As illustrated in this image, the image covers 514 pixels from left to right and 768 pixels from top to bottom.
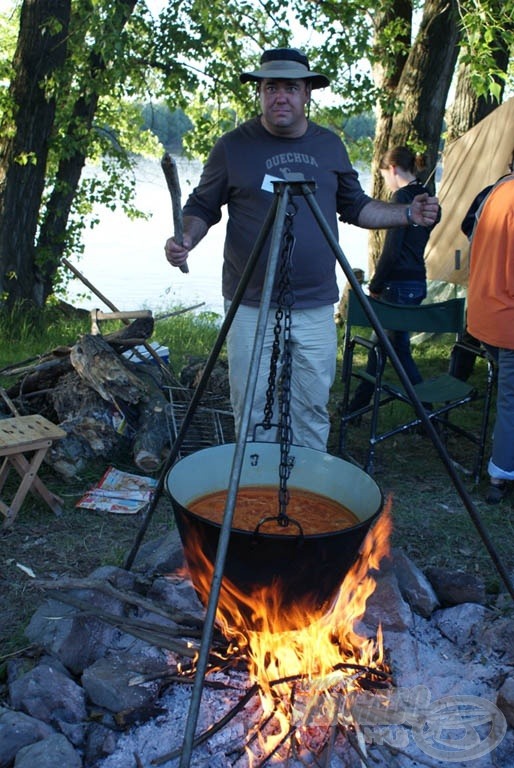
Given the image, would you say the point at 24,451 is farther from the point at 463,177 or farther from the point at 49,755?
the point at 463,177

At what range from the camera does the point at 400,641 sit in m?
2.75

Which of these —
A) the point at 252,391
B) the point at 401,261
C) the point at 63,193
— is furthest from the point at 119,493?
the point at 63,193

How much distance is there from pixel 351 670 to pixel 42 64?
22.1ft

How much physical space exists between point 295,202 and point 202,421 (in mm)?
2531

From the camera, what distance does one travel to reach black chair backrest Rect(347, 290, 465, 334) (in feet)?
15.7

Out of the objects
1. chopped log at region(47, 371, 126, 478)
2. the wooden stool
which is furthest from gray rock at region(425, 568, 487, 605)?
chopped log at region(47, 371, 126, 478)

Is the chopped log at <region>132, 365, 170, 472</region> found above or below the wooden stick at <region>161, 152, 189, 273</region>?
below

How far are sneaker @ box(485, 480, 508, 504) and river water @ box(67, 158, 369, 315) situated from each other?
5.62 meters

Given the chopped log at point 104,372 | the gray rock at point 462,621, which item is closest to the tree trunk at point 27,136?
the chopped log at point 104,372

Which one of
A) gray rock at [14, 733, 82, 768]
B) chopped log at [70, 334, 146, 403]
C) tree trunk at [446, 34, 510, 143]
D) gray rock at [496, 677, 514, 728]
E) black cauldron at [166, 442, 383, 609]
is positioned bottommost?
gray rock at [14, 733, 82, 768]

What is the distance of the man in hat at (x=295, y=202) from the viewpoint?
3254mm

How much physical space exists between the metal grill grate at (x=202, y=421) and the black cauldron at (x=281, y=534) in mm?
2123

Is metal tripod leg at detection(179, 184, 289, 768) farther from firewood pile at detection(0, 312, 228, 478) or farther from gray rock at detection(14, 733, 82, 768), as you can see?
firewood pile at detection(0, 312, 228, 478)

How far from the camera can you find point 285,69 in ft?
10.4
